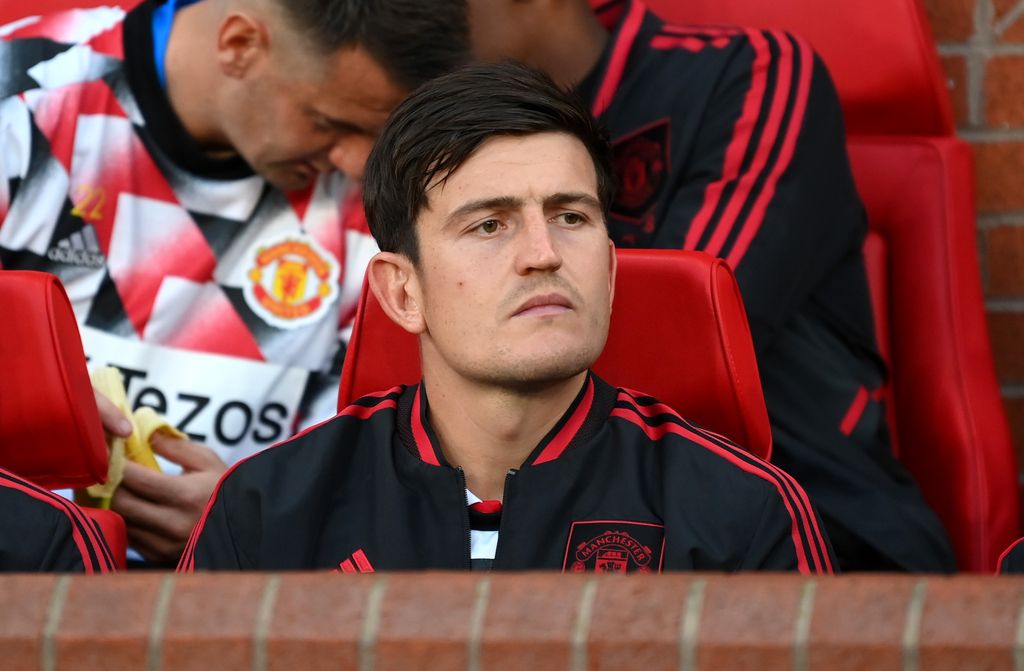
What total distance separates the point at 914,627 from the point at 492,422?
705 millimetres

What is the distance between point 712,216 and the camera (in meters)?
1.78

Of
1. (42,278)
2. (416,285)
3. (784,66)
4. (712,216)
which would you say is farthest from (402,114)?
(784,66)

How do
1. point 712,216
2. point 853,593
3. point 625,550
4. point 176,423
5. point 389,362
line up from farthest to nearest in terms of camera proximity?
point 176,423 → point 712,216 → point 389,362 → point 625,550 → point 853,593

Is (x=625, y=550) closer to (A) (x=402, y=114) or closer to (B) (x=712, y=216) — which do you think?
(A) (x=402, y=114)

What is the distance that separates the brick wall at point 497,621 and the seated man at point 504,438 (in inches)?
21.7

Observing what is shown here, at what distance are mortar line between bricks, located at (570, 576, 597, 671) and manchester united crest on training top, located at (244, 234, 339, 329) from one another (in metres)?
1.39

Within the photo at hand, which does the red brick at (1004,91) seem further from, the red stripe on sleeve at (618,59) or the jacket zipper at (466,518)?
the jacket zipper at (466,518)

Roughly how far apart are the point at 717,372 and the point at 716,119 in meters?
0.59

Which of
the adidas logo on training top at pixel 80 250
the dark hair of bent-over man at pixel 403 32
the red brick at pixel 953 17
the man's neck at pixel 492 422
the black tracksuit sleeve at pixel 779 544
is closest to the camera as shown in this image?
the black tracksuit sleeve at pixel 779 544

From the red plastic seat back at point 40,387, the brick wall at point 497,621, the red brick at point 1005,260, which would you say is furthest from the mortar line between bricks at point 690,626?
the red brick at point 1005,260

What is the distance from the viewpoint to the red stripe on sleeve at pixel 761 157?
69.3 inches

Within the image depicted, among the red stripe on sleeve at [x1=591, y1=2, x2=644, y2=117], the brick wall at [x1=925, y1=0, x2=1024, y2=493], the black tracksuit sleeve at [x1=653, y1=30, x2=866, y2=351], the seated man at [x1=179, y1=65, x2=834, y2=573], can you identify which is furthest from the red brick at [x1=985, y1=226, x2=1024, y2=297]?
the seated man at [x1=179, y1=65, x2=834, y2=573]

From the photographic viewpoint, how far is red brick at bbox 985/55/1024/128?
2174mm

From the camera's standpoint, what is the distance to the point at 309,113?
194 centimetres
